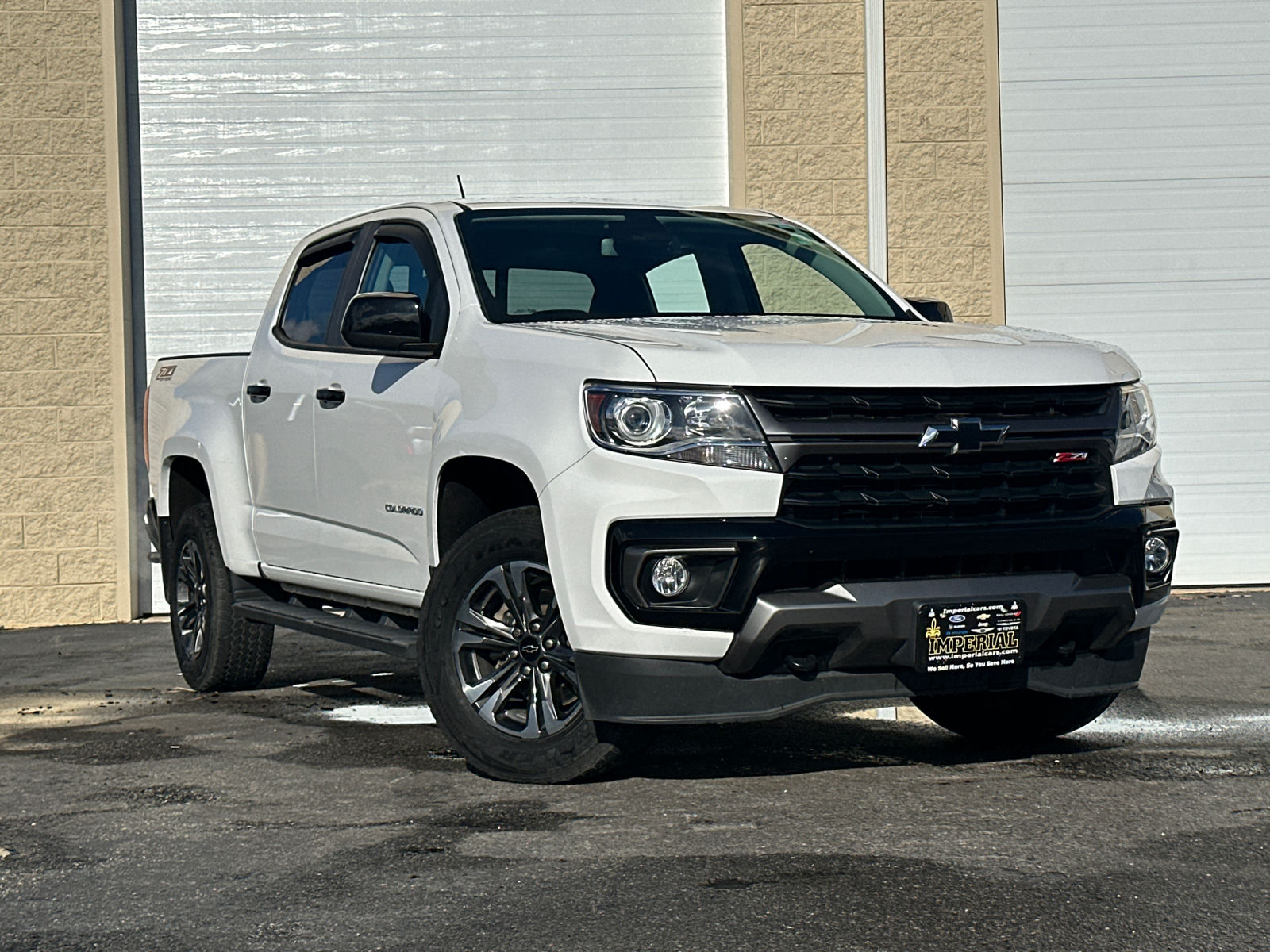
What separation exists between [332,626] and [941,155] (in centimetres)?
723

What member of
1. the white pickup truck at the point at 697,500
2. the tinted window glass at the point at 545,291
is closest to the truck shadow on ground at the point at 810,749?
the white pickup truck at the point at 697,500

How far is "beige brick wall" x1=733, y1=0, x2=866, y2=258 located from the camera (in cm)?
1239

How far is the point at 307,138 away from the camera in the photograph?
12445 mm

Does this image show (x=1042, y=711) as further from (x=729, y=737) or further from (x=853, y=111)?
(x=853, y=111)

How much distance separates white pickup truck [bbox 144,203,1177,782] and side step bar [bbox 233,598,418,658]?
0.03 m

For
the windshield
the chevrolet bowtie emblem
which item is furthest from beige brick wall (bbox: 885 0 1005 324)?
the chevrolet bowtie emblem

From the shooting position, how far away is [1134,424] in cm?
561

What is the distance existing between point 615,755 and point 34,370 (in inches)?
317

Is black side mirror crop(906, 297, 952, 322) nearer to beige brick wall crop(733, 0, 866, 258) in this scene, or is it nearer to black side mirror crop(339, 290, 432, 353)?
black side mirror crop(339, 290, 432, 353)

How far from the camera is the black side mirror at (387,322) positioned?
5.98 metres

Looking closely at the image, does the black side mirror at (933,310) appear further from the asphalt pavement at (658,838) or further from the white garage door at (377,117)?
the white garage door at (377,117)

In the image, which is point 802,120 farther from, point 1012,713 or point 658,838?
point 658,838

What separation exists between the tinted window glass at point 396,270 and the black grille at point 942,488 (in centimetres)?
204

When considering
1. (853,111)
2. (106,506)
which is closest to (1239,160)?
(853,111)
